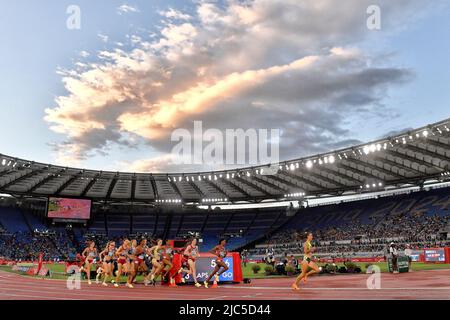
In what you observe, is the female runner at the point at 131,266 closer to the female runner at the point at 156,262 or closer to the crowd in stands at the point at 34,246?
the female runner at the point at 156,262

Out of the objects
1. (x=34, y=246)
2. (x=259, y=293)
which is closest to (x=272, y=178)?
(x=34, y=246)

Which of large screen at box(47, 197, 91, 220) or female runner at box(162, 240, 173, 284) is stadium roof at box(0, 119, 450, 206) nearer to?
large screen at box(47, 197, 91, 220)

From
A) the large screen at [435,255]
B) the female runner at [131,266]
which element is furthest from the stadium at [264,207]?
the female runner at [131,266]

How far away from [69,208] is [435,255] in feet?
149

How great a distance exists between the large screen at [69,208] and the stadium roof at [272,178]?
299cm

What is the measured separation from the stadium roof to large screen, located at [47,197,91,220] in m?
2.99

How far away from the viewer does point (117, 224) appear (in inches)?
2741

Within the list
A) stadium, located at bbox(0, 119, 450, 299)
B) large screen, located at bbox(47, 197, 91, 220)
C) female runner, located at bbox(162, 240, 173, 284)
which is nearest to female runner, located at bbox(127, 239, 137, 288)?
female runner, located at bbox(162, 240, 173, 284)

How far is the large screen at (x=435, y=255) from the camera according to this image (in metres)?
32.8

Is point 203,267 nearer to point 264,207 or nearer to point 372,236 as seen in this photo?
point 372,236

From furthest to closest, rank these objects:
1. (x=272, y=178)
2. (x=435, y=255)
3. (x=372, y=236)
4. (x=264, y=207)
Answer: (x=264, y=207) < (x=272, y=178) < (x=372, y=236) < (x=435, y=255)

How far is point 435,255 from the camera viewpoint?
33.5 m
